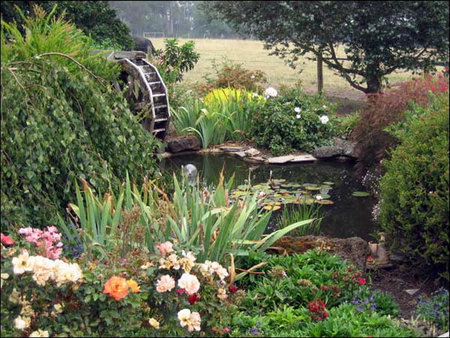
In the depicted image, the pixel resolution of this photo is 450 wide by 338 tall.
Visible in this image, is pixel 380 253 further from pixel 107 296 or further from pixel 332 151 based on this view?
pixel 332 151

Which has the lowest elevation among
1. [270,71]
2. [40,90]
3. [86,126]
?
[270,71]

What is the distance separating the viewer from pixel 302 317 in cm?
435

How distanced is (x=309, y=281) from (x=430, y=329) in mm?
927

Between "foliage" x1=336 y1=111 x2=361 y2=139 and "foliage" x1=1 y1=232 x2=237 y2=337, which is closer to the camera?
"foliage" x1=1 y1=232 x2=237 y2=337

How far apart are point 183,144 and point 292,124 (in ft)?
6.44

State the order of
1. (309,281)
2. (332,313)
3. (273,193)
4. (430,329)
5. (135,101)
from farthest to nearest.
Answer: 1. (135,101)
2. (273,193)
3. (309,281)
4. (332,313)
5. (430,329)

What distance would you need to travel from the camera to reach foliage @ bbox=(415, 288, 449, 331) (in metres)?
4.23

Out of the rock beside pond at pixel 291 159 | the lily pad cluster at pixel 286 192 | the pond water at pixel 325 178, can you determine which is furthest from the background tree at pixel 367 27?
the lily pad cluster at pixel 286 192

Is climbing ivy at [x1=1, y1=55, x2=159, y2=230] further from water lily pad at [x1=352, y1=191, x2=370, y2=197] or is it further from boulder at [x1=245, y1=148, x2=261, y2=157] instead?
boulder at [x1=245, y1=148, x2=261, y2=157]

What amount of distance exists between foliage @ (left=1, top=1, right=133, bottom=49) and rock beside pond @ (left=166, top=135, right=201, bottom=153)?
4.90 m

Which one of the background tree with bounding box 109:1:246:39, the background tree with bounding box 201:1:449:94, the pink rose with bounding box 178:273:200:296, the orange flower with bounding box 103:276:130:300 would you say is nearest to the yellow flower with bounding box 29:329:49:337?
the orange flower with bounding box 103:276:130:300

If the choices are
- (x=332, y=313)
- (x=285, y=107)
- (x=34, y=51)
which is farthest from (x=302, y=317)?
(x=285, y=107)

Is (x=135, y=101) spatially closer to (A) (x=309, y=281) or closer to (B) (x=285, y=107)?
(B) (x=285, y=107)

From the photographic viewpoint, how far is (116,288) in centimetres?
355
